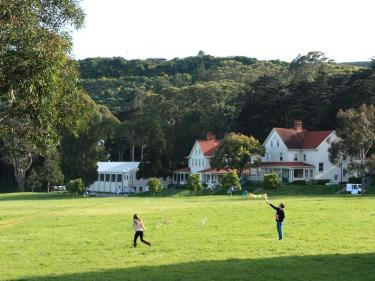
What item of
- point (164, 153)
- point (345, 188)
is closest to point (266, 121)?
point (164, 153)

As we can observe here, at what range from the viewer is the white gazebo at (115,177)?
101125mm

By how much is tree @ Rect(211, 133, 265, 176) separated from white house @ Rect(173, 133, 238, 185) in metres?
12.1

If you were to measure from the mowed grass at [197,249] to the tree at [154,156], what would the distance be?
60419 millimetres

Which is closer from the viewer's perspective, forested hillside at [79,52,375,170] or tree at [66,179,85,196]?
tree at [66,179,85,196]

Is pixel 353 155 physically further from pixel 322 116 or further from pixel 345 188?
pixel 322 116

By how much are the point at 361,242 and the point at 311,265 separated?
5511mm

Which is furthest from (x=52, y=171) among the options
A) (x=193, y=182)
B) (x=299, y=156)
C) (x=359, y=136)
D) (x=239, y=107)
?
(x=359, y=136)

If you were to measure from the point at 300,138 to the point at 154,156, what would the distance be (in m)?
22.7

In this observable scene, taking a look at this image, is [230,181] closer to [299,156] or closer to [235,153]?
[235,153]

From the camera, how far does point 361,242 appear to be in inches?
894

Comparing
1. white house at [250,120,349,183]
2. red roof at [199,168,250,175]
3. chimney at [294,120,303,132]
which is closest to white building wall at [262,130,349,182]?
white house at [250,120,349,183]

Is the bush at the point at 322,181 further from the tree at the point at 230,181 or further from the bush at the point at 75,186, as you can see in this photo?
the bush at the point at 75,186

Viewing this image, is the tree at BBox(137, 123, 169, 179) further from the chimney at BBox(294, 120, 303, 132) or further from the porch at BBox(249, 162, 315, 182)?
the chimney at BBox(294, 120, 303, 132)

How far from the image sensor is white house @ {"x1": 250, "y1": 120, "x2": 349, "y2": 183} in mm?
A: 86062
